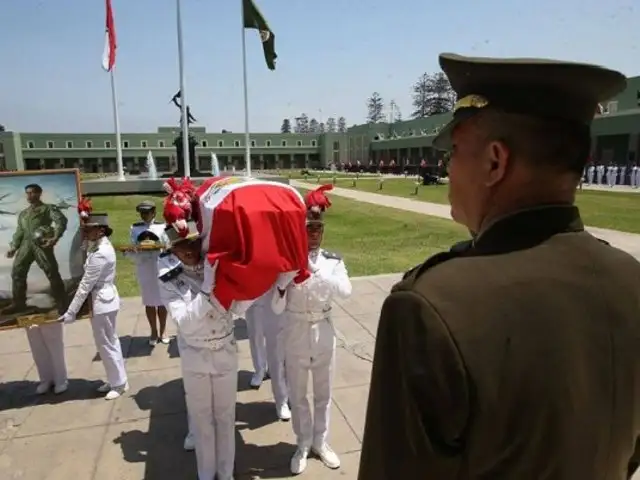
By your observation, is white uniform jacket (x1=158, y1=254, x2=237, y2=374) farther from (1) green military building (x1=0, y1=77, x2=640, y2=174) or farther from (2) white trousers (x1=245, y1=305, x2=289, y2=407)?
A: (1) green military building (x1=0, y1=77, x2=640, y2=174)

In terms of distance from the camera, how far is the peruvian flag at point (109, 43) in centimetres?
2050

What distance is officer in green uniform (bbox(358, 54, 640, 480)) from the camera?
3.15 ft

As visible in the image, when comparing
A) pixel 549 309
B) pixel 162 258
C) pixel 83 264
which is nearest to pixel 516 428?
pixel 549 309

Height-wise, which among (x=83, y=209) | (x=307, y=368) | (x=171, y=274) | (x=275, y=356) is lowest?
(x=275, y=356)

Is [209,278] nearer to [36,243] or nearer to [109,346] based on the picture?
[109,346]

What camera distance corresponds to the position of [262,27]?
1967cm

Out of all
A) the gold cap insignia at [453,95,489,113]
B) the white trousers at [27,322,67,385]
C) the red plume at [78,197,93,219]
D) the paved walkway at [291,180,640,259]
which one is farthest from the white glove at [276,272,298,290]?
the paved walkway at [291,180,640,259]

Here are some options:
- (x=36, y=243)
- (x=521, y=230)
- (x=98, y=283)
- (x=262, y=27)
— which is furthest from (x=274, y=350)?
(x=262, y=27)

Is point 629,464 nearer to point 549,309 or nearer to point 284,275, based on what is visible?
point 549,309

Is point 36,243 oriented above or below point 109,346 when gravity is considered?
above

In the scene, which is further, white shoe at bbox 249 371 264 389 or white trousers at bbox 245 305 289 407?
white shoe at bbox 249 371 264 389

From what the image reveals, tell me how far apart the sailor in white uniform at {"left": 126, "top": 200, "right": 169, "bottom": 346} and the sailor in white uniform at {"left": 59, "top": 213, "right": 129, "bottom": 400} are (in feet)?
3.27

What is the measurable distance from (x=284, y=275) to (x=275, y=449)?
159 centimetres

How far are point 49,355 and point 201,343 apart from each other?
9.21 feet
